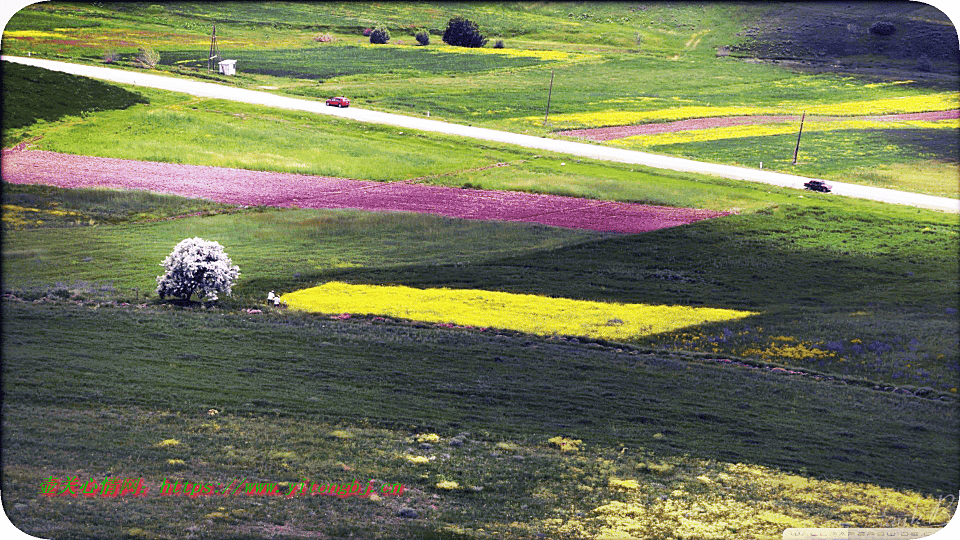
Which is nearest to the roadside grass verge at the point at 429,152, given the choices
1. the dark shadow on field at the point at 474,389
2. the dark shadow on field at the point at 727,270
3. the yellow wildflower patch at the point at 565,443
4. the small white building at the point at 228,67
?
the small white building at the point at 228,67

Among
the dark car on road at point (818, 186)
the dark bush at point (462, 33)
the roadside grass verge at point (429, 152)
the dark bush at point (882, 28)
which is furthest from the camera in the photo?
the dark bush at point (462, 33)

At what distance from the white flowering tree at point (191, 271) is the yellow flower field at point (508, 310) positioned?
9.13ft

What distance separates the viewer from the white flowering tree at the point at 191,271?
35.2 m

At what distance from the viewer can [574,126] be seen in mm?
69812

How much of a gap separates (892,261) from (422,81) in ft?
122

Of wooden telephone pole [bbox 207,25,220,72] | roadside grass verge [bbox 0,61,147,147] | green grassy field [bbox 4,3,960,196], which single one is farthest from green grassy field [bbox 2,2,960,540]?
wooden telephone pole [bbox 207,25,220,72]

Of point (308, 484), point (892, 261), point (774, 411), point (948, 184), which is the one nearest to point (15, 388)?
point (308, 484)

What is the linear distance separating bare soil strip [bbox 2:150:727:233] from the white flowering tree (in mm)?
7762

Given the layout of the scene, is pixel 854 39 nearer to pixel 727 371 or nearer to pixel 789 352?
pixel 789 352

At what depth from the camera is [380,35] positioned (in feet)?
203

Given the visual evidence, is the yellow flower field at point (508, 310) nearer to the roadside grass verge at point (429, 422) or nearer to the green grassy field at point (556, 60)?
the roadside grass verge at point (429, 422)

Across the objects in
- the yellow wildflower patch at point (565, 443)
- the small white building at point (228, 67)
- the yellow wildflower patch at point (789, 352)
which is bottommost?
the yellow wildflower patch at point (565, 443)

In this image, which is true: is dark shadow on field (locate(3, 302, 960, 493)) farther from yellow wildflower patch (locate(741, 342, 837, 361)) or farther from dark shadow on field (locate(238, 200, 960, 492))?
yellow wildflower patch (locate(741, 342, 837, 361))

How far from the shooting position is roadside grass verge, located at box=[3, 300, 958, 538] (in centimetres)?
2398
